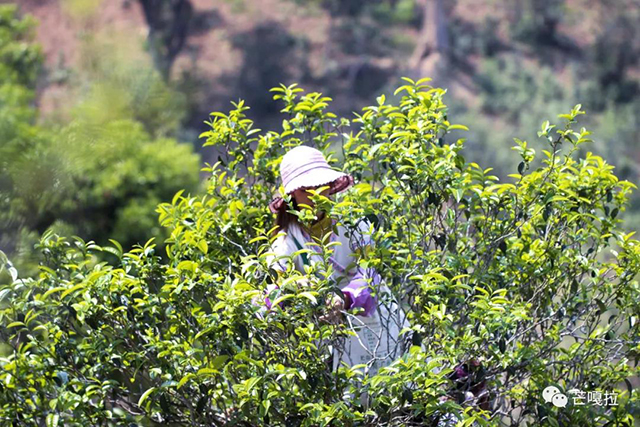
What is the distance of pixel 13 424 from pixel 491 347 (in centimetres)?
159

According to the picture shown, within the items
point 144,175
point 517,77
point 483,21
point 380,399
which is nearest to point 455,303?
point 380,399

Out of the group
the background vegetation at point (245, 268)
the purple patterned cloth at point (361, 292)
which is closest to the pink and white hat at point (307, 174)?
the background vegetation at point (245, 268)

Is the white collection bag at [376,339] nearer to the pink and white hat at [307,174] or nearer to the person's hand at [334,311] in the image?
the person's hand at [334,311]

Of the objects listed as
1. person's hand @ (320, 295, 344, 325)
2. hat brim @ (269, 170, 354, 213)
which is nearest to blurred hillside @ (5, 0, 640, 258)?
hat brim @ (269, 170, 354, 213)

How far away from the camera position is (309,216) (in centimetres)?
266

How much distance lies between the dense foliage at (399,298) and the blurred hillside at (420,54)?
1621cm

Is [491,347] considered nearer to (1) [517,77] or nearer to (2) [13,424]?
(2) [13,424]

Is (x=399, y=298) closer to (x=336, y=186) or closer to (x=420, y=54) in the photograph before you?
(x=336, y=186)

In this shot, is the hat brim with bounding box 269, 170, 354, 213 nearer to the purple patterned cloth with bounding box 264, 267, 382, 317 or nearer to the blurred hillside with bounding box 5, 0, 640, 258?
the purple patterned cloth with bounding box 264, 267, 382, 317

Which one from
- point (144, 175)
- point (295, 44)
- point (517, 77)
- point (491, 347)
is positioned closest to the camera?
point (491, 347)

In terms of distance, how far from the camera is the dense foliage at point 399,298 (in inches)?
105

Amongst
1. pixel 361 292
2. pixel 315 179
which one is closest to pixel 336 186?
pixel 315 179

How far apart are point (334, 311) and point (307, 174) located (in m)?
0.53

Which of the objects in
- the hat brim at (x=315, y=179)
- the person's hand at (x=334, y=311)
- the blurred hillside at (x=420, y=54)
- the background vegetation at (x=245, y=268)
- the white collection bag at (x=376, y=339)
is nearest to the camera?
the background vegetation at (x=245, y=268)
